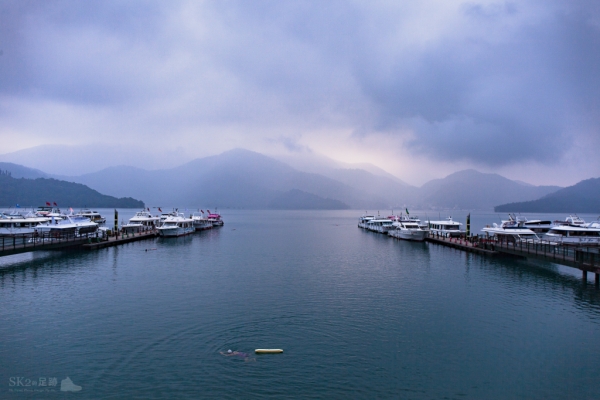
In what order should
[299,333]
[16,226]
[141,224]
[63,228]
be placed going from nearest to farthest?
[299,333] → [63,228] → [16,226] → [141,224]

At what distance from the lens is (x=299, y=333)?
21.9 meters

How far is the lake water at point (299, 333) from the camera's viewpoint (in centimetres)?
1630

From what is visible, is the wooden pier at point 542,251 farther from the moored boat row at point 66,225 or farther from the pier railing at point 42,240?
the pier railing at point 42,240

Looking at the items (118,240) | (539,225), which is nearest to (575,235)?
(539,225)

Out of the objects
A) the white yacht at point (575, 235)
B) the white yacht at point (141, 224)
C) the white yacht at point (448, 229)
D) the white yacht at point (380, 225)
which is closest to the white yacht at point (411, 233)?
the white yacht at point (448, 229)

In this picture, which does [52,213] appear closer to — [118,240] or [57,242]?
[118,240]

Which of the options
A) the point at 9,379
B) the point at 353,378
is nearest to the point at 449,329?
the point at 353,378

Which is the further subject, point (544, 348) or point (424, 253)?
point (424, 253)

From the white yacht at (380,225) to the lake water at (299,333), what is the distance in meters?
57.7

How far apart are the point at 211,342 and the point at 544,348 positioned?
17884 mm

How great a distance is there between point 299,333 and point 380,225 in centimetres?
8830

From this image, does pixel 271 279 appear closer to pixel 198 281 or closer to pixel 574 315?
pixel 198 281

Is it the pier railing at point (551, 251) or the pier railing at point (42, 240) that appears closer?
the pier railing at point (551, 251)

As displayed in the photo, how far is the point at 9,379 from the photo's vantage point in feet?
53.8
